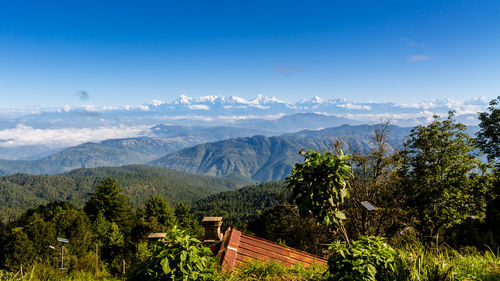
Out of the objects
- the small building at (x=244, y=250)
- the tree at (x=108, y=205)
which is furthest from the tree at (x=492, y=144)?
the tree at (x=108, y=205)

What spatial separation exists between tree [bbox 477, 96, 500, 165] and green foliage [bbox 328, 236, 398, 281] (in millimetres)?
23377

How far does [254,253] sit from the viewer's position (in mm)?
9336

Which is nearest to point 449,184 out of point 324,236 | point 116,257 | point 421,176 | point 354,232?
point 421,176

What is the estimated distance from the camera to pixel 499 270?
5246 mm

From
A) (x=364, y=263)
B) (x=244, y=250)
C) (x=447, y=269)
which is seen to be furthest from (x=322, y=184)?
(x=244, y=250)

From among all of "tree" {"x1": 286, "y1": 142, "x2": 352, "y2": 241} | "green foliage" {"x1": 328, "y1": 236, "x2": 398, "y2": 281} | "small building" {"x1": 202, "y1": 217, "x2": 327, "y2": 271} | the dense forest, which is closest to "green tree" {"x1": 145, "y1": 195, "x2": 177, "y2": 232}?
the dense forest

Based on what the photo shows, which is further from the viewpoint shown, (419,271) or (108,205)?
(108,205)

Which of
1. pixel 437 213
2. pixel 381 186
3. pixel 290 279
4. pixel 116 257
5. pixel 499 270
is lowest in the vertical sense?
pixel 116 257

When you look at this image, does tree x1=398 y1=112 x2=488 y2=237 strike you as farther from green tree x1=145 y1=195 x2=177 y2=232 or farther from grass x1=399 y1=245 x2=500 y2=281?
green tree x1=145 y1=195 x2=177 y2=232

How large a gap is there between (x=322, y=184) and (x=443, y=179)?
16.7 meters

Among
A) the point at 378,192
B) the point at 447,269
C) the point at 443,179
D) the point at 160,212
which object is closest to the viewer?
the point at 447,269

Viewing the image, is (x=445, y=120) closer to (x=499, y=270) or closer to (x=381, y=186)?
(x=381, y=186)

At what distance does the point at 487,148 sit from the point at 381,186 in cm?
1218

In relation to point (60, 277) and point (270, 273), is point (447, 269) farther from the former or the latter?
point (60, 277)
